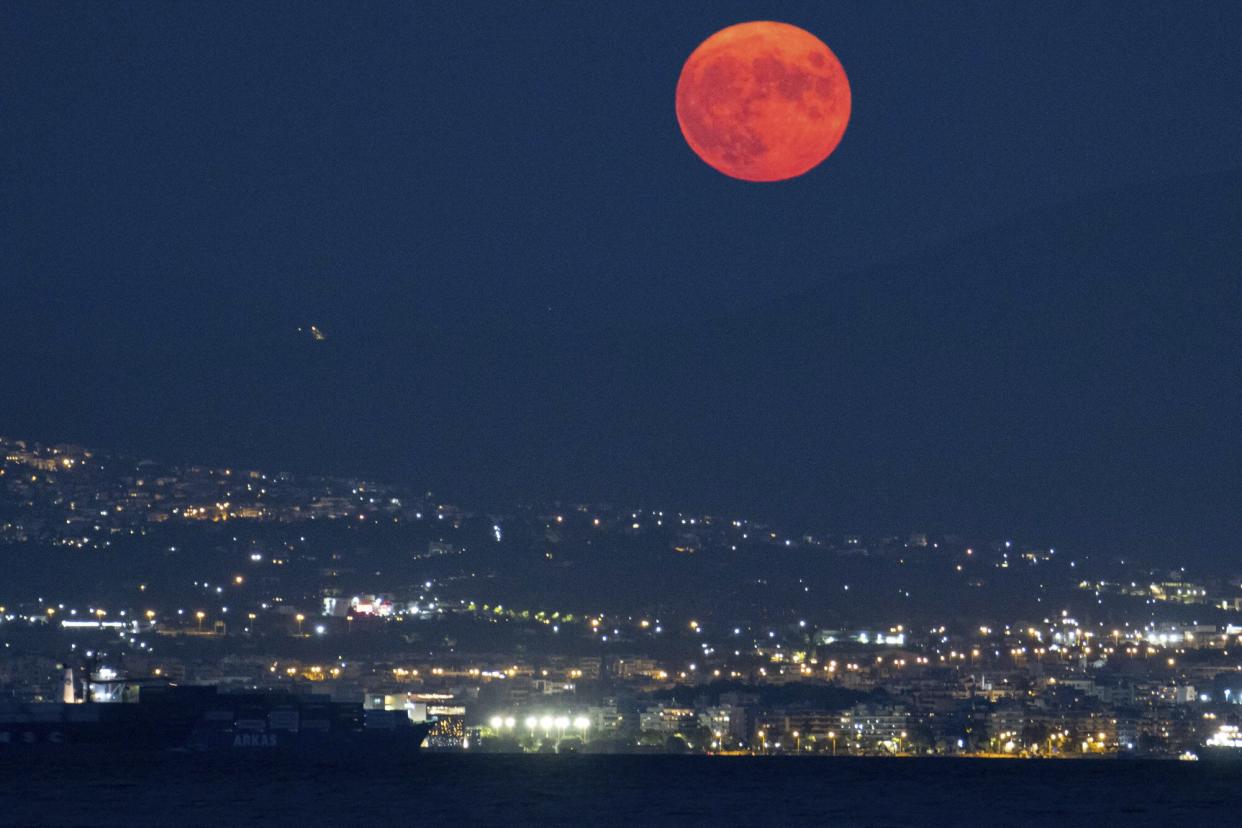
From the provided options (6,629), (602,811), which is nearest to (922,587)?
(6,629)

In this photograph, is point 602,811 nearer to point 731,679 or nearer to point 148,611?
point 731,679

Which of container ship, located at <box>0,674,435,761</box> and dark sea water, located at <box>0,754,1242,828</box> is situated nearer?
dark sea water, located at <box>0,754,1242,828</box>

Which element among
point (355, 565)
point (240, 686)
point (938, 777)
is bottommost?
point (938, 777)

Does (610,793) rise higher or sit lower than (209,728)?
lower

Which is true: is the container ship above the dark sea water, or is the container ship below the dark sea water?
above

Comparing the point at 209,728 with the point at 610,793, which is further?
the point at 209,728
